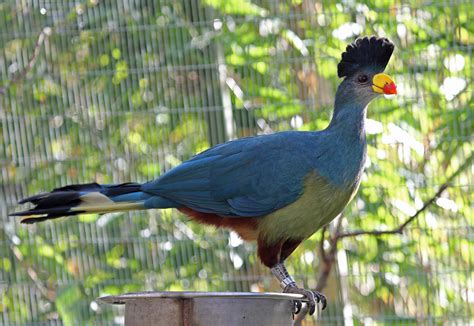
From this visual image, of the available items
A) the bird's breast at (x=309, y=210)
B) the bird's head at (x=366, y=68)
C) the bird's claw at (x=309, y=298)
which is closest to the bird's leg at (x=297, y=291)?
the bird's claw at (x=309, y=298)

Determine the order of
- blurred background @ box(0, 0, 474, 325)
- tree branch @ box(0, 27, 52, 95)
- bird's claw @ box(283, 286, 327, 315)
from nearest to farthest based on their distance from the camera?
→ bird's claw @ box(283, 286, 327, 315)
blurred background @ box(0, 0, 474, 325)
tree branch @ box(0, 27, 52, 95)

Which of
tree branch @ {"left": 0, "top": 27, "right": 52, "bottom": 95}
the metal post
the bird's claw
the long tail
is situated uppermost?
tree branch @ {"left": 0, "top": 27, "right": 52, "bottom": 95}

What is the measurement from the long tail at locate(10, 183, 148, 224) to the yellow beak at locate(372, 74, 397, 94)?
3.43ft

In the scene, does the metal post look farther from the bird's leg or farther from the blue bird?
the blue bird

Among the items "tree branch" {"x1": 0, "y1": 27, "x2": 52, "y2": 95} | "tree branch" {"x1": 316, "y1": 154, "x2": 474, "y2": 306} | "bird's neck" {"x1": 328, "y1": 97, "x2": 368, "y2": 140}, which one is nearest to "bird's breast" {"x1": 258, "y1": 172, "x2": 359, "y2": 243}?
"tree branch" {"x1": 316, "y1": 154, "x2": 474, "y2": 306}

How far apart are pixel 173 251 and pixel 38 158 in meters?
0.96

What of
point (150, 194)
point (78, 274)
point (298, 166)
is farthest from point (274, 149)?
point (78, 274)

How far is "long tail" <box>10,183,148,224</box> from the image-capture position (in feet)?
13.0

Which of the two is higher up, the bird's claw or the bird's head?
the bird's head

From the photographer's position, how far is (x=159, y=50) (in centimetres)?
581

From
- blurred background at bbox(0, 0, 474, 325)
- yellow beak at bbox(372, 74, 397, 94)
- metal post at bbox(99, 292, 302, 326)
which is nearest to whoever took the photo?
metal post at bbox(99, 292, 302, 326)

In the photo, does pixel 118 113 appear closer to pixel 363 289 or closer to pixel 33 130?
pixel 33 130

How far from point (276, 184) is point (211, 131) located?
170 centimetres

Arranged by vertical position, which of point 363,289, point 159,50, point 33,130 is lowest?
point 363,289
